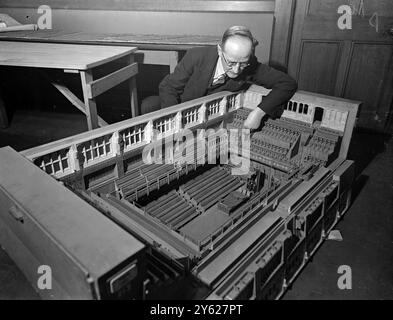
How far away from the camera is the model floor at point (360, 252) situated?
151cm

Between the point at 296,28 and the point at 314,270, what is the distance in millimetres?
3050

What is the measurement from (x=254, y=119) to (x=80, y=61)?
4.86 feet

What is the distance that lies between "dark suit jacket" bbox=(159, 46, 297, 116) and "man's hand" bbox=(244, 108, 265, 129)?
0.04 m

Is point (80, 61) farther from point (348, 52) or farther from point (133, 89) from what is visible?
point (348, 52)

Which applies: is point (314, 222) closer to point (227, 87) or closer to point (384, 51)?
point (227, 87)

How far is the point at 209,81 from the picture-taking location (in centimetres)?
262

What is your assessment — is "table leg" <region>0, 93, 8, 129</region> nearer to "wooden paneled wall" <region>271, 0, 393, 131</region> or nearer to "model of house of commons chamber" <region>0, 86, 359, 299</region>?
"model of house of commons chamber" <region>0, 86, 359, 299</region>

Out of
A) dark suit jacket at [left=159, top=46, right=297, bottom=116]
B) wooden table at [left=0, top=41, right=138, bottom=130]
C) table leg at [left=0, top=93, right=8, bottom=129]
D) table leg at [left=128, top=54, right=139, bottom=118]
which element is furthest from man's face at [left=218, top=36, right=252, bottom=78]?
table leg at [left=0, top=93, right=8, bottom=129]

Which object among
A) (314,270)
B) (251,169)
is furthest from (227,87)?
(314,270)

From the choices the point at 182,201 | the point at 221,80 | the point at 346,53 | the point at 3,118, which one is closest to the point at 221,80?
the point at 221,80

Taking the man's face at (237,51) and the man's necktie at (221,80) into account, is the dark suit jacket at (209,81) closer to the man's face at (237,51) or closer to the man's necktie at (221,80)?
the man's necktie at (221,80)

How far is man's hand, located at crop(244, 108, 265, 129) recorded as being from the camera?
8.16ft

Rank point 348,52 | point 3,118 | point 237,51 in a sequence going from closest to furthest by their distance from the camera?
1. point 237,51
2. point 348,52
3. point 3,118
